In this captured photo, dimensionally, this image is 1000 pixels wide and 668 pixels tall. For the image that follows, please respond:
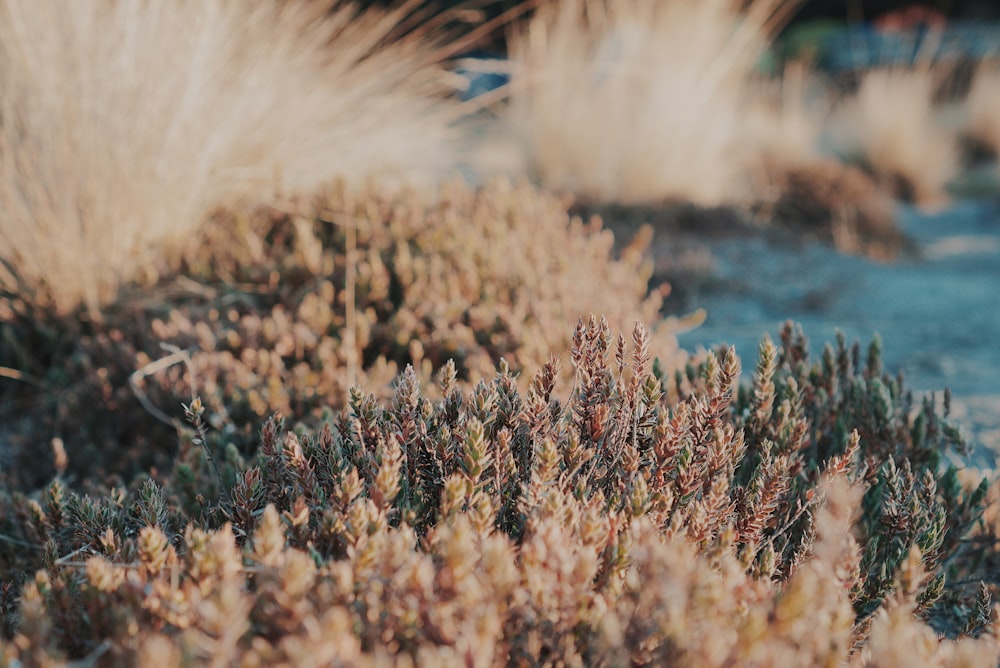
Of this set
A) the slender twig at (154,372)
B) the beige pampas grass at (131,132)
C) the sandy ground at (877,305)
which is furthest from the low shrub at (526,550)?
the beige pampas grass at (131,132)

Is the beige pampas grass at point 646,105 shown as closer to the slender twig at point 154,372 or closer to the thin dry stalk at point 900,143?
the slender twig at point 154,372

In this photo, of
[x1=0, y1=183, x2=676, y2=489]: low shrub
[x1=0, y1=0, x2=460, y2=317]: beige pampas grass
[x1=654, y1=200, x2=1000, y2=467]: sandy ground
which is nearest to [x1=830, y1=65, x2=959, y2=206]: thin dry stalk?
[x1=654, y1=200, x2=1000, y2=467]: sandy ground

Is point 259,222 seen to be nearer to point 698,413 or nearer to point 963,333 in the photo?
point 698,413

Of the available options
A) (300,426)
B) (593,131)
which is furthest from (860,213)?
(300,426)

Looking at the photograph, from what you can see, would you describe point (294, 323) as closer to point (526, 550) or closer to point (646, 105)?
point (526, 550)

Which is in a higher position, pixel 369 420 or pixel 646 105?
pixel 646 105

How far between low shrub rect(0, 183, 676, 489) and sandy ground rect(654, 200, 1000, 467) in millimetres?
1118

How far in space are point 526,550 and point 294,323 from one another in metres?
2.28

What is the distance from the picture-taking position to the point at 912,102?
38.8 ft

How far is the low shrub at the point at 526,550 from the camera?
Answer: 1124 millimetres

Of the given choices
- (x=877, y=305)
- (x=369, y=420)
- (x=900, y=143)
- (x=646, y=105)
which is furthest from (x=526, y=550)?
(x=900, y=143)

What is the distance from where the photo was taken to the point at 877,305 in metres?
5.05

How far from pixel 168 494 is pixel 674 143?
5.90m

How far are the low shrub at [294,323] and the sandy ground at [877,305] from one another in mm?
1118
